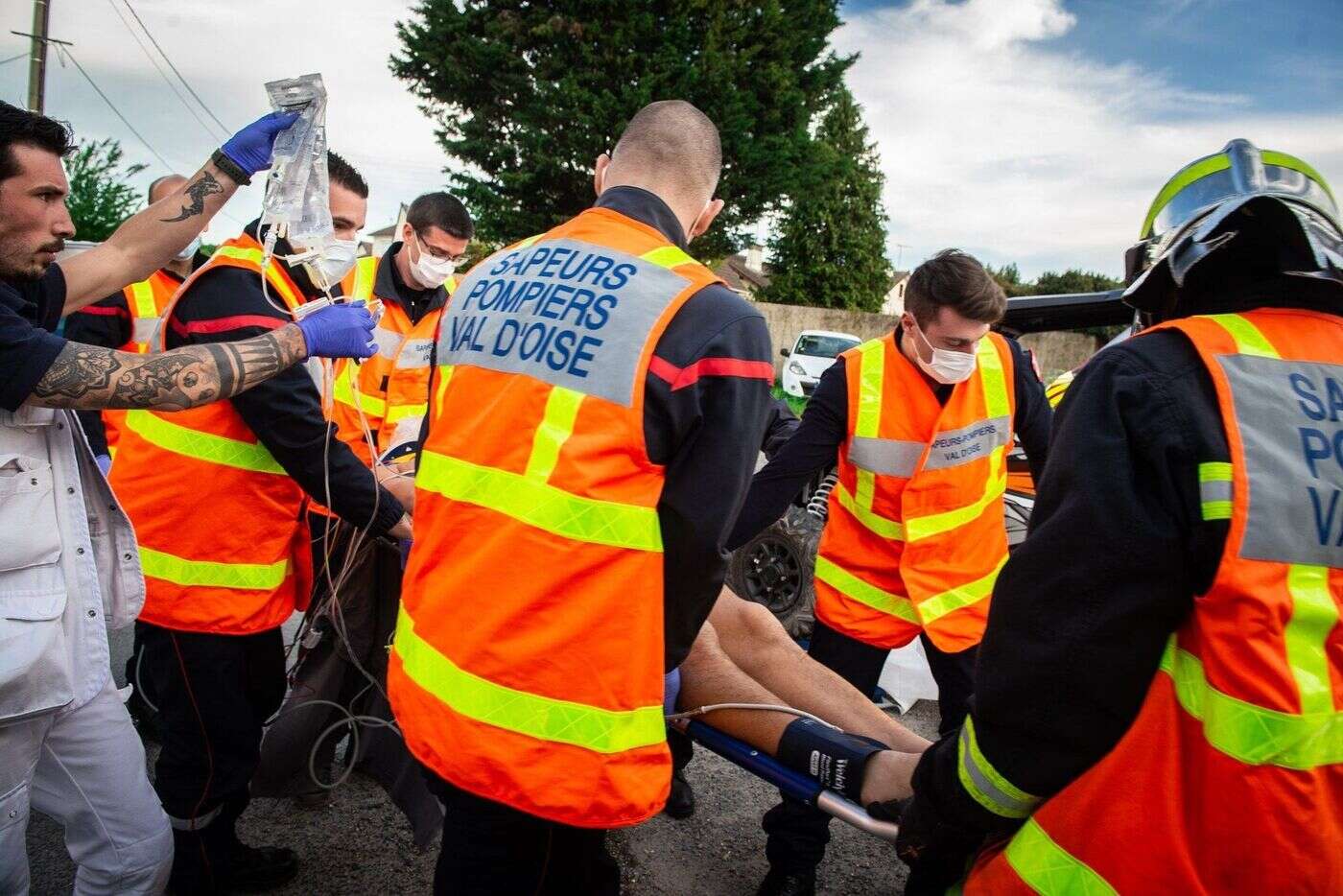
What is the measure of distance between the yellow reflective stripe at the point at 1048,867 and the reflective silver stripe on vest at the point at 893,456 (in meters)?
1.56

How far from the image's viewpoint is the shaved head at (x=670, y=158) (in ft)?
5.94

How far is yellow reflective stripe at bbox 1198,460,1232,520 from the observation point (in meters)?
1.13

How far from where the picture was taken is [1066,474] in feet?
4.17

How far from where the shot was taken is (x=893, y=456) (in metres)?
2.79

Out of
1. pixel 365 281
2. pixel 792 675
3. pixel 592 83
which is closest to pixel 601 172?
pixel 792 675

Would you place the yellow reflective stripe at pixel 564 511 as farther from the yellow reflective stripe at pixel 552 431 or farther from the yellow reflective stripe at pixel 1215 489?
the yellow reflective stripe at pixel 1215 489

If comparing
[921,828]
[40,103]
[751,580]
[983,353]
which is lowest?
[751,580]

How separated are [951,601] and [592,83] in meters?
17.8

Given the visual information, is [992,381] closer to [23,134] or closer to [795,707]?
[795,707]

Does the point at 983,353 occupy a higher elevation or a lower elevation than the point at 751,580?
higher

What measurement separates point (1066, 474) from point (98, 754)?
7.00ft

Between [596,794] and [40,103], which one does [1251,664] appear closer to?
[596,794]

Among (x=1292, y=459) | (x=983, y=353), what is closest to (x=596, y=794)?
(x=1292, y=459)

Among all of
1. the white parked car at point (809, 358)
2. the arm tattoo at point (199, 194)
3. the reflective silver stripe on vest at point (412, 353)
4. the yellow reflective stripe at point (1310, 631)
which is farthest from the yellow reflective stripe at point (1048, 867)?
the white parked car at point (809, 358)
